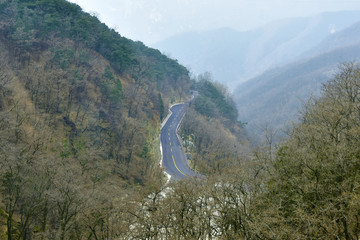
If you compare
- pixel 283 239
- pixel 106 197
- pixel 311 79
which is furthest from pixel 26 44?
pixel 311 79

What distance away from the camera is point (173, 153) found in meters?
48.8

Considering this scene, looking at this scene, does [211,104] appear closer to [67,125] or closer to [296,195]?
[67,125]

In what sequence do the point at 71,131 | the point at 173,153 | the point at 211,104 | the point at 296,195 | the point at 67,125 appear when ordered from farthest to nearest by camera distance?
the point at 211,104, the point at 173,153, the point at 67,125, the point at 71,131, the point at 296,195

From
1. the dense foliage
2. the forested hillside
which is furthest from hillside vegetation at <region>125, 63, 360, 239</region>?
the dense foliage

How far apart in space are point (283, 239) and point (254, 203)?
12.0 feet

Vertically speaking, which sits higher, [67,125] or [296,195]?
[296,195]

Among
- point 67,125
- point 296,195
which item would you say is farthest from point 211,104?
point 296,195

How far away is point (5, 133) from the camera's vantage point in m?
20.0

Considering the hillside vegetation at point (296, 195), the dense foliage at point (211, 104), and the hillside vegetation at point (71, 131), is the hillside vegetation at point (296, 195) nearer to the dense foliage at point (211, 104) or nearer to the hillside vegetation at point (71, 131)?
the hillside vegetation at point (71, 131)

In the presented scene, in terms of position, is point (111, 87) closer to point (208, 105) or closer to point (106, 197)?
point (106, 197)

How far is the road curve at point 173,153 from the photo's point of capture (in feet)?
139

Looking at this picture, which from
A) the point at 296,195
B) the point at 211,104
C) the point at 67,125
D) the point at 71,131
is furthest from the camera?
the point at 211,104

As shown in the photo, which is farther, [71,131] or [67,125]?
[67,125]

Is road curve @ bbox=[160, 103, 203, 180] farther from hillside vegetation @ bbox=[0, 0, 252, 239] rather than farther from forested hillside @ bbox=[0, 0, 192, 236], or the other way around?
forested hillside @ bbox=[0, 0, 192, 236]
